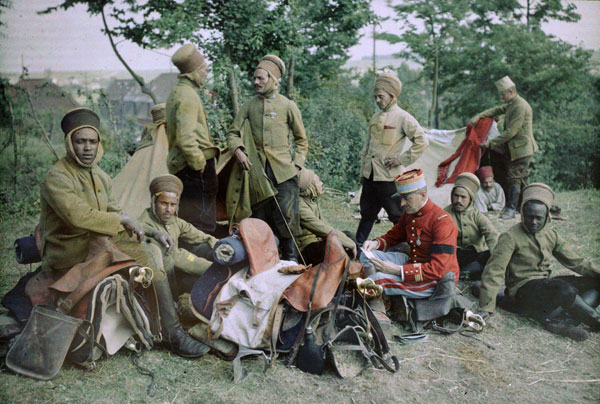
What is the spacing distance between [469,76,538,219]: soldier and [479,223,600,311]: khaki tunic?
11.5 ft

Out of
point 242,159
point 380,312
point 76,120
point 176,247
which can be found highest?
point 76,120

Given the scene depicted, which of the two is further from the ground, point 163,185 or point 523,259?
point 163,185

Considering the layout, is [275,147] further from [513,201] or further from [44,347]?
[513,201]

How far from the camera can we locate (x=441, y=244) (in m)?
4.08

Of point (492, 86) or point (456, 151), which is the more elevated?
point (492, 86)

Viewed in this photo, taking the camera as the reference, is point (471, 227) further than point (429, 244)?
Yes

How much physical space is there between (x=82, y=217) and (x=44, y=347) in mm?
803

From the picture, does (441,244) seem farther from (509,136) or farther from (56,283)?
(509,136)

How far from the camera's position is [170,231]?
158 inches

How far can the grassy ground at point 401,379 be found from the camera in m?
3.01

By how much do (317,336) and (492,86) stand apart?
1272 cm

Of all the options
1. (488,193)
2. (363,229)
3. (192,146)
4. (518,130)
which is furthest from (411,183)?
(488,193)

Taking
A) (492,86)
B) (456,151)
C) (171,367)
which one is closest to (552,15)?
(492,86)

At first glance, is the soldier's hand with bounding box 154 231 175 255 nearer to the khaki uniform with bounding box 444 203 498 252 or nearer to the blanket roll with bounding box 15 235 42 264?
the blanket roll with bounding box 15 235 42 264
